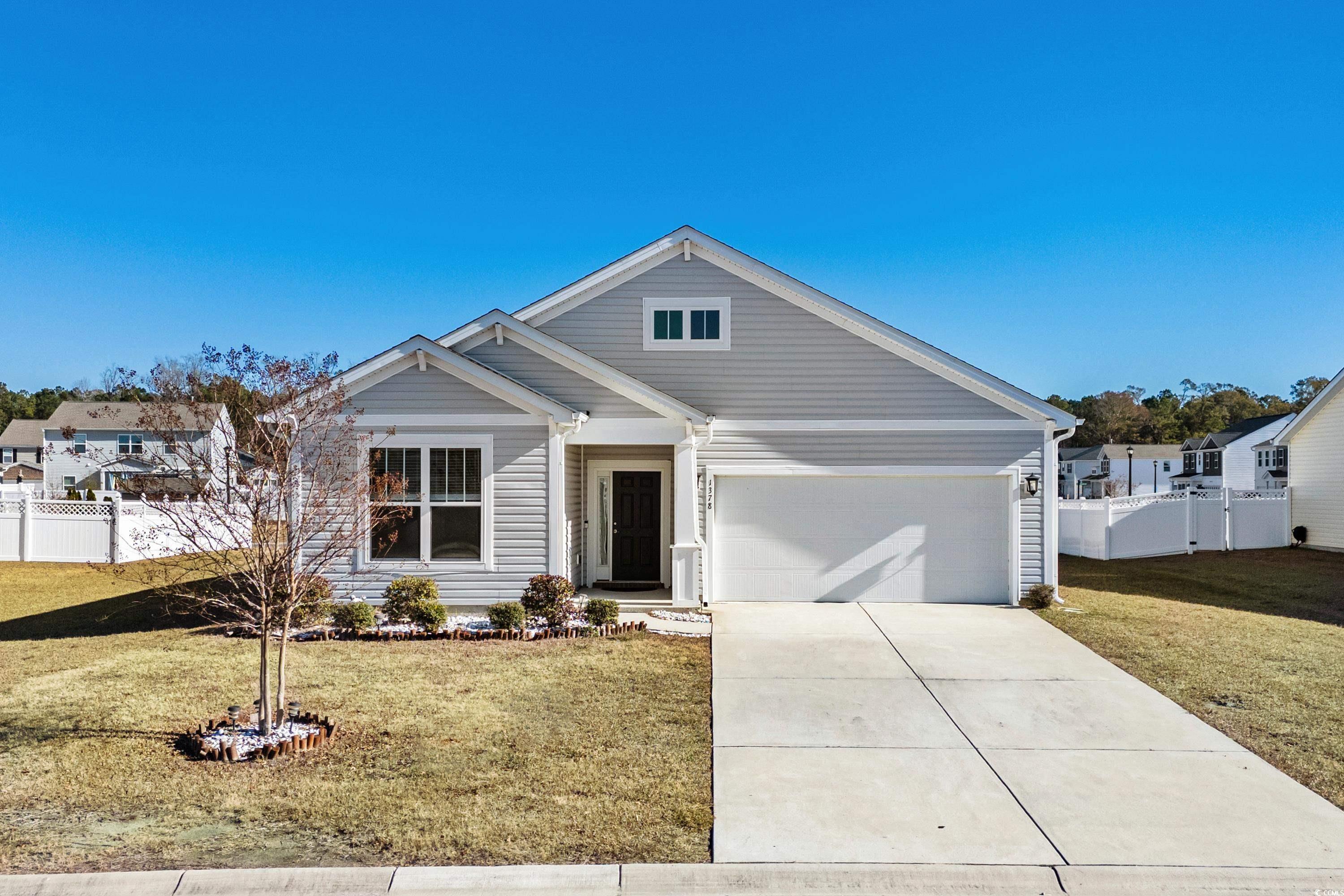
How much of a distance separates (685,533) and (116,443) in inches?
1663

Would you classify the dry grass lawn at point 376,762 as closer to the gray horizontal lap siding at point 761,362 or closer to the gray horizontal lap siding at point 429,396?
the gray horizontal lap siding at point 429,396

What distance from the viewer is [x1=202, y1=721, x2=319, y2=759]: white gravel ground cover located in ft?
19.0

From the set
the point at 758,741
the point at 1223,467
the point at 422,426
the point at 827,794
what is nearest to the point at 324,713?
the point at 758,741

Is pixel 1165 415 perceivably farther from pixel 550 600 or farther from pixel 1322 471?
pixel 550 600

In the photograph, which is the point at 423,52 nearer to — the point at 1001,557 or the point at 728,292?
the point at 728,292

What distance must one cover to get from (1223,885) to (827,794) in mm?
2188

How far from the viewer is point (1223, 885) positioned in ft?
13.5

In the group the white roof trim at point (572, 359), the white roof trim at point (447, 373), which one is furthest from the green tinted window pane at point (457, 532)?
the white roof trim at point (572, 359)

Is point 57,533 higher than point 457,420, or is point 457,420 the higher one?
point 457,420

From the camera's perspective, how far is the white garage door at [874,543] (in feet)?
42.1

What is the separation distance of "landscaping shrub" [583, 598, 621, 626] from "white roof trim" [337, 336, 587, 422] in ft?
8.60

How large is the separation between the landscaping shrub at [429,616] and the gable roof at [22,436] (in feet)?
187

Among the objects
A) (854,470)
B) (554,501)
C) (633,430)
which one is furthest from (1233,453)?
(554,501)

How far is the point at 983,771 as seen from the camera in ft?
18.6
